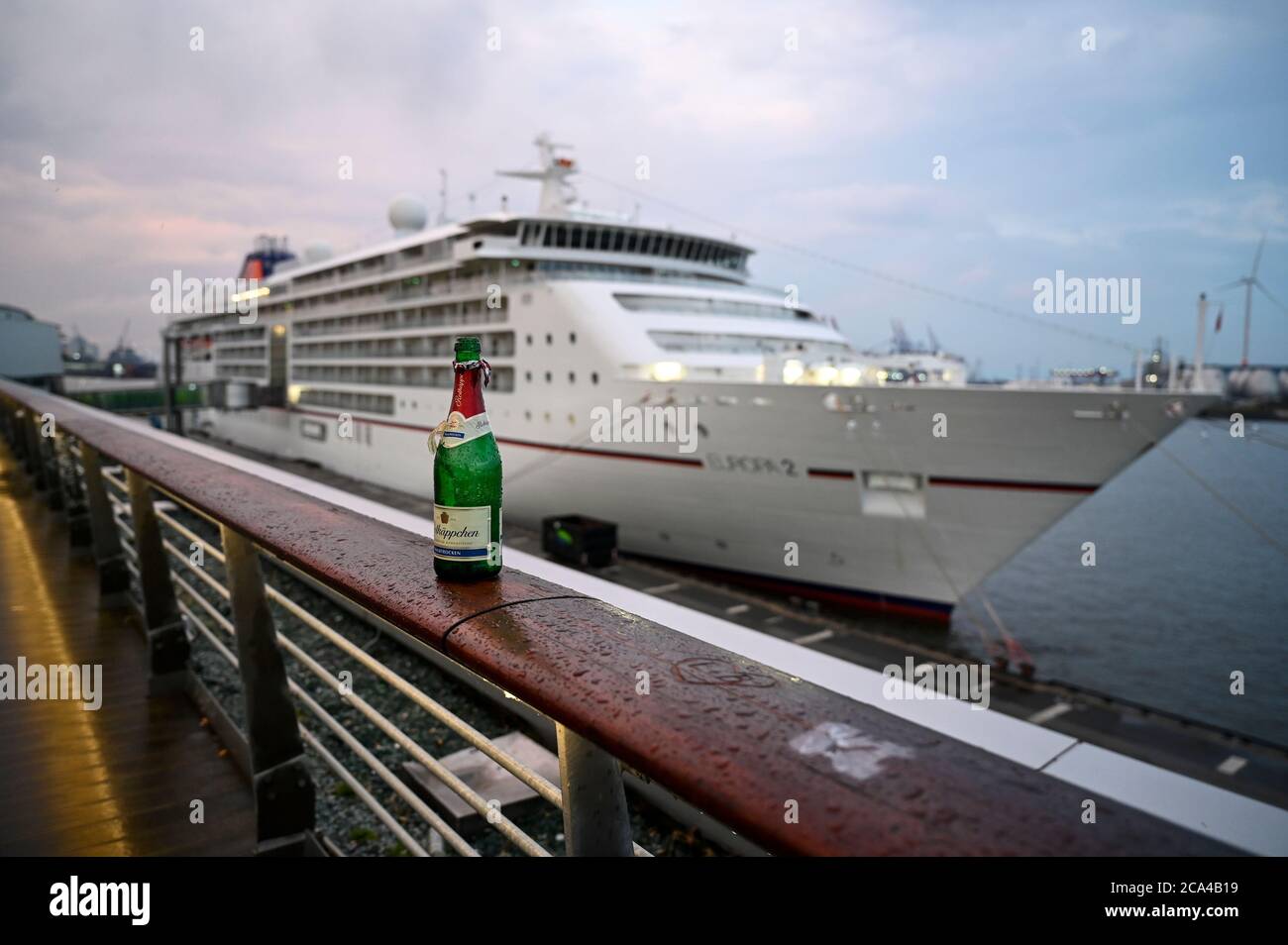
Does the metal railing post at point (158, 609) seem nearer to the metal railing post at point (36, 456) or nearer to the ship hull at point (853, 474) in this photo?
the metal railing post at point (36, 456)

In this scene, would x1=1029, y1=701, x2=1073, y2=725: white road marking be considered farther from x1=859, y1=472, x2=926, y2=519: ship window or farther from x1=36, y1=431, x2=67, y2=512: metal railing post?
x1=36, y1=431, x2=67, y2=512: metal railing post

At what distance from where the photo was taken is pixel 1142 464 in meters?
68.6

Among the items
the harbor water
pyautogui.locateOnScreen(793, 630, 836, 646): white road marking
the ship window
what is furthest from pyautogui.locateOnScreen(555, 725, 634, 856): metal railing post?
the ship window

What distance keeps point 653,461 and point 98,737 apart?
35.4ft

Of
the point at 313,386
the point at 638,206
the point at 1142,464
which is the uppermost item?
the point at 638,206

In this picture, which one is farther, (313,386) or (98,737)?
(313,386)

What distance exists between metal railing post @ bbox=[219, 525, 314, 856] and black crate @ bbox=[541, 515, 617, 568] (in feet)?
34.3

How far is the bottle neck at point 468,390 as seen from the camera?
65.4 inches

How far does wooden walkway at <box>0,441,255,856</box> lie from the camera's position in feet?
7.66

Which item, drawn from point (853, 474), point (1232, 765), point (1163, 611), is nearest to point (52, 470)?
point (853, 474)
